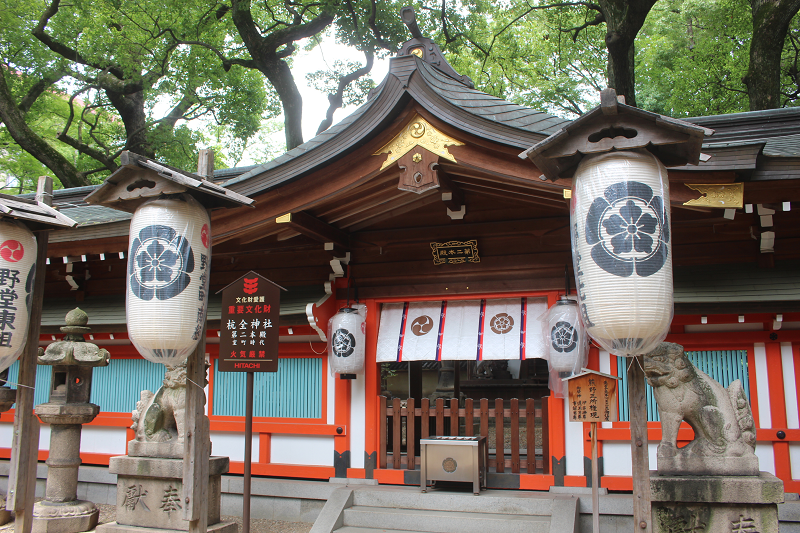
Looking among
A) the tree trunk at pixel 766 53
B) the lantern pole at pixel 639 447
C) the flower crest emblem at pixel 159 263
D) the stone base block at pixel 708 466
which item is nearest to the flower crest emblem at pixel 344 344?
the flower crest emblem at pixel 159 263

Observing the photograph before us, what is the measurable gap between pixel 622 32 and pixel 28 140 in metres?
14.4

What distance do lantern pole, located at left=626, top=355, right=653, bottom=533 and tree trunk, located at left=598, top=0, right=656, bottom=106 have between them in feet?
28.0

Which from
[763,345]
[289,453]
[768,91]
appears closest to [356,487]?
[289,453]

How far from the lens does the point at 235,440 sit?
332 inches

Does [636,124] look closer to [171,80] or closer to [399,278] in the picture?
[399,278]

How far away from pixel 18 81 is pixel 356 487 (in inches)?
634

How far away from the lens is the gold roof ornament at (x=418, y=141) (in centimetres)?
619

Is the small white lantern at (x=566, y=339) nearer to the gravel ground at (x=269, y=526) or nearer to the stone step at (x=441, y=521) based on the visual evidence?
the stone step at (x=441, y=521)

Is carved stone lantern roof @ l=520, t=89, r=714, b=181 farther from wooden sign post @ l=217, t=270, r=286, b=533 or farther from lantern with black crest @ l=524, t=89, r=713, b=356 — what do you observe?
wooden sign post @ l=217, t=270, r=286, b=533

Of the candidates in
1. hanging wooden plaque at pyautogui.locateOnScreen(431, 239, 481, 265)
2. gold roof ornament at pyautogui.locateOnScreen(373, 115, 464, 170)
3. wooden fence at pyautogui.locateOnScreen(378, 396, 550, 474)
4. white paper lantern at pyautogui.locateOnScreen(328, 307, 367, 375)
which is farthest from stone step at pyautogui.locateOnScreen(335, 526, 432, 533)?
gold roof ornament at pyautogui.locateOnScreen(373, 115, 464, 170)

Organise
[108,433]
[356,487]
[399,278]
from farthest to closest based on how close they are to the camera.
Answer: [108,433]
[399,278]
[356,487]

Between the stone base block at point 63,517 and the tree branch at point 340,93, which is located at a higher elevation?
the tree branch at point 340,93

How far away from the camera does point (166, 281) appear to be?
4.89 metres

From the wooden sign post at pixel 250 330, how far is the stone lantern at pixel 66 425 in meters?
2.70
